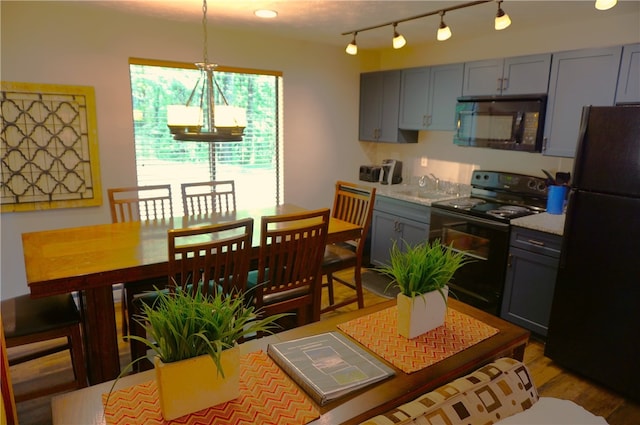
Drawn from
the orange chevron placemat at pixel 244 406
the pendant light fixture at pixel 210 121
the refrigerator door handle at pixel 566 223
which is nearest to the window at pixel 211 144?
the pendant light fixture at pixel 210 121

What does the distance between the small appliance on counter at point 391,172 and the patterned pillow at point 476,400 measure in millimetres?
3376

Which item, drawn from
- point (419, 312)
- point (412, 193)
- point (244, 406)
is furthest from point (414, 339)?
point (412, 193)

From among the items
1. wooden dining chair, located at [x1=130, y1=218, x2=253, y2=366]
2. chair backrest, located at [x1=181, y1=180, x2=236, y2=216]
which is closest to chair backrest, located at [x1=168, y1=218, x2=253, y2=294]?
wooden dining chair, located at [x1=130, y1=218, x2=253, y2=366]

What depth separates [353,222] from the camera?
327cm

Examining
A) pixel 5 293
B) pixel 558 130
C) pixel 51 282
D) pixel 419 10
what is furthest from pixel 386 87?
pixel 5 293

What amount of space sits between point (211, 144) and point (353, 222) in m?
1.61

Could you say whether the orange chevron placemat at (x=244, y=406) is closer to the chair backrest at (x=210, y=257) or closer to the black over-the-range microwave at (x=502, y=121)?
the chair backrest at (x=210, y=257)

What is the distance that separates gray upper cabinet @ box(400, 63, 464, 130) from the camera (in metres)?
3.74

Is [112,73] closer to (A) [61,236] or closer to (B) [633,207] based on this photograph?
(A) [61,236]

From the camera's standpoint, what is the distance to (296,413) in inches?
43.8

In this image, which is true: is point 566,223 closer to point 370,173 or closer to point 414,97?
point 414,97

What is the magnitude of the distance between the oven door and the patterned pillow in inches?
68.9

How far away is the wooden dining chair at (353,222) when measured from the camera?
3.00 meters

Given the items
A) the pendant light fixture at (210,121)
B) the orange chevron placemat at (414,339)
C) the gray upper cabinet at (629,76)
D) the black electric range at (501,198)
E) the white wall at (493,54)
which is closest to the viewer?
the orange chevron placemat at (414,339)
